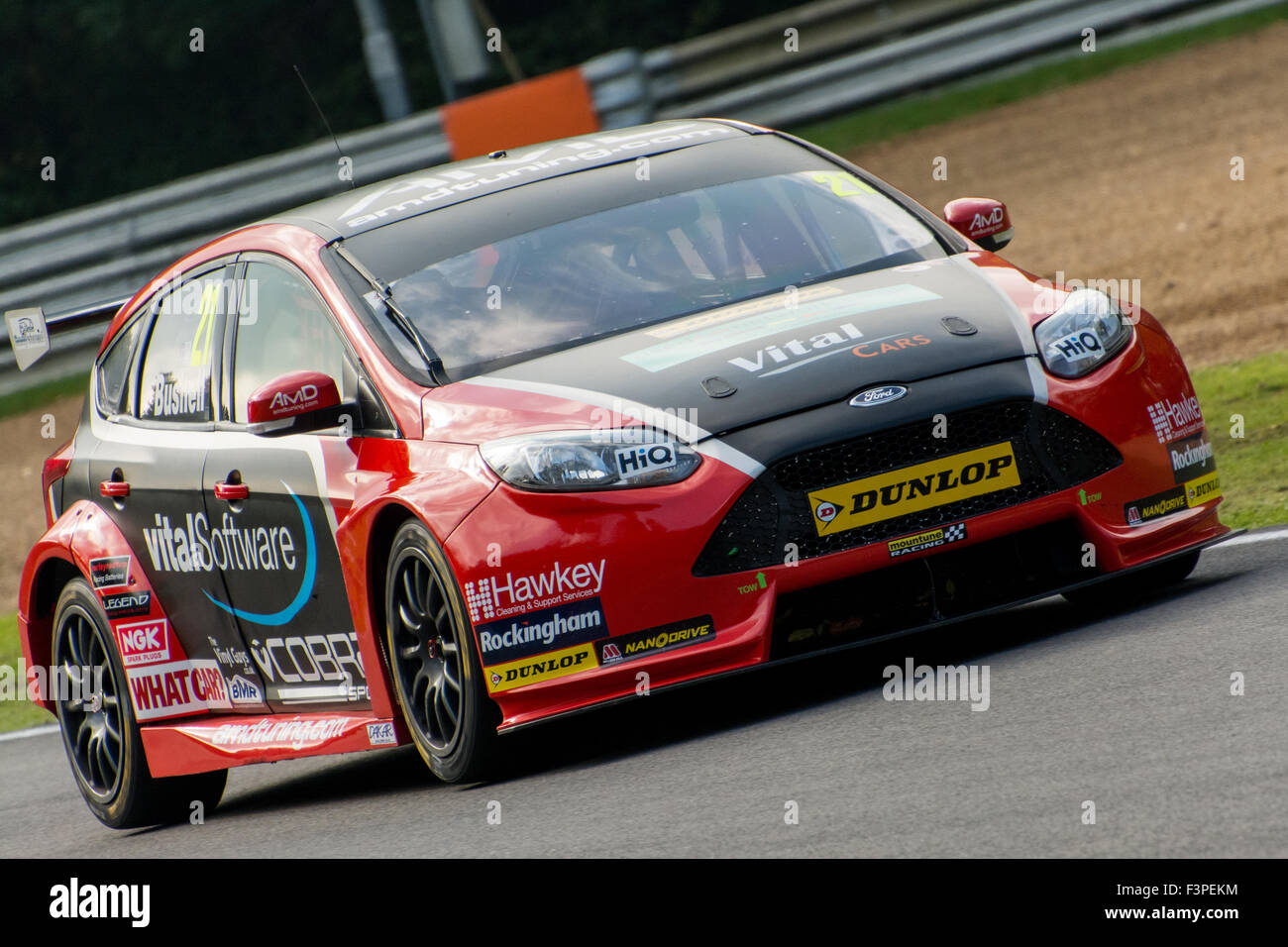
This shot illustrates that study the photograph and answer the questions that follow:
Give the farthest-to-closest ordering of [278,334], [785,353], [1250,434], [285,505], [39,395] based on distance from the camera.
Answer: [39,395]
[1250,434]
[278,334]
[285,505]
[785,353]

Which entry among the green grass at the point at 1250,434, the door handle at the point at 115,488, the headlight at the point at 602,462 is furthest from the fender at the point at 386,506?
the green grass at the point at 1250,434

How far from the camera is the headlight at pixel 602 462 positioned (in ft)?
18.8

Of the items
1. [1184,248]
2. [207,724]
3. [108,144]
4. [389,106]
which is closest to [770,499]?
[207,724]

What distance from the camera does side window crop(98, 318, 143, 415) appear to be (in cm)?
790

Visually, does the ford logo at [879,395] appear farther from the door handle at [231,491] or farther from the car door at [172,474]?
the car door at [172,474]

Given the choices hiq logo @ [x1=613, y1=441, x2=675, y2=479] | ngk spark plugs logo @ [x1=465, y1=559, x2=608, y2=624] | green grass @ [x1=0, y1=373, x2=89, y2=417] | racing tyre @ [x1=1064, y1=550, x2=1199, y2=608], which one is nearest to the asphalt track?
racing tyre @ [x1=1064, y1=550, x2=1199, y2=608]

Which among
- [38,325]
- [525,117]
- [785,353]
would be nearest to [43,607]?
[38,325]

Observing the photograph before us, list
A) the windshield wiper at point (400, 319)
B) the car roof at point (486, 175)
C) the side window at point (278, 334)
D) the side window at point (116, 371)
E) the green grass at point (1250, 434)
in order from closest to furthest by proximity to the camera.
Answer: the windshield wiper at point (400, 319) → the side window at point (278, 334) → the car roof at point (486, 175) → the side window at point (116, 371) → the green grass at point (1250, 434)

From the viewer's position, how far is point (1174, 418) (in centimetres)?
632

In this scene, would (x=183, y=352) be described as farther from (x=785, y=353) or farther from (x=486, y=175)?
(x=785, y=353)

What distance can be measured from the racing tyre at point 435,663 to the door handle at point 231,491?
83 centimetres

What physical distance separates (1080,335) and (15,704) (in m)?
7.20
